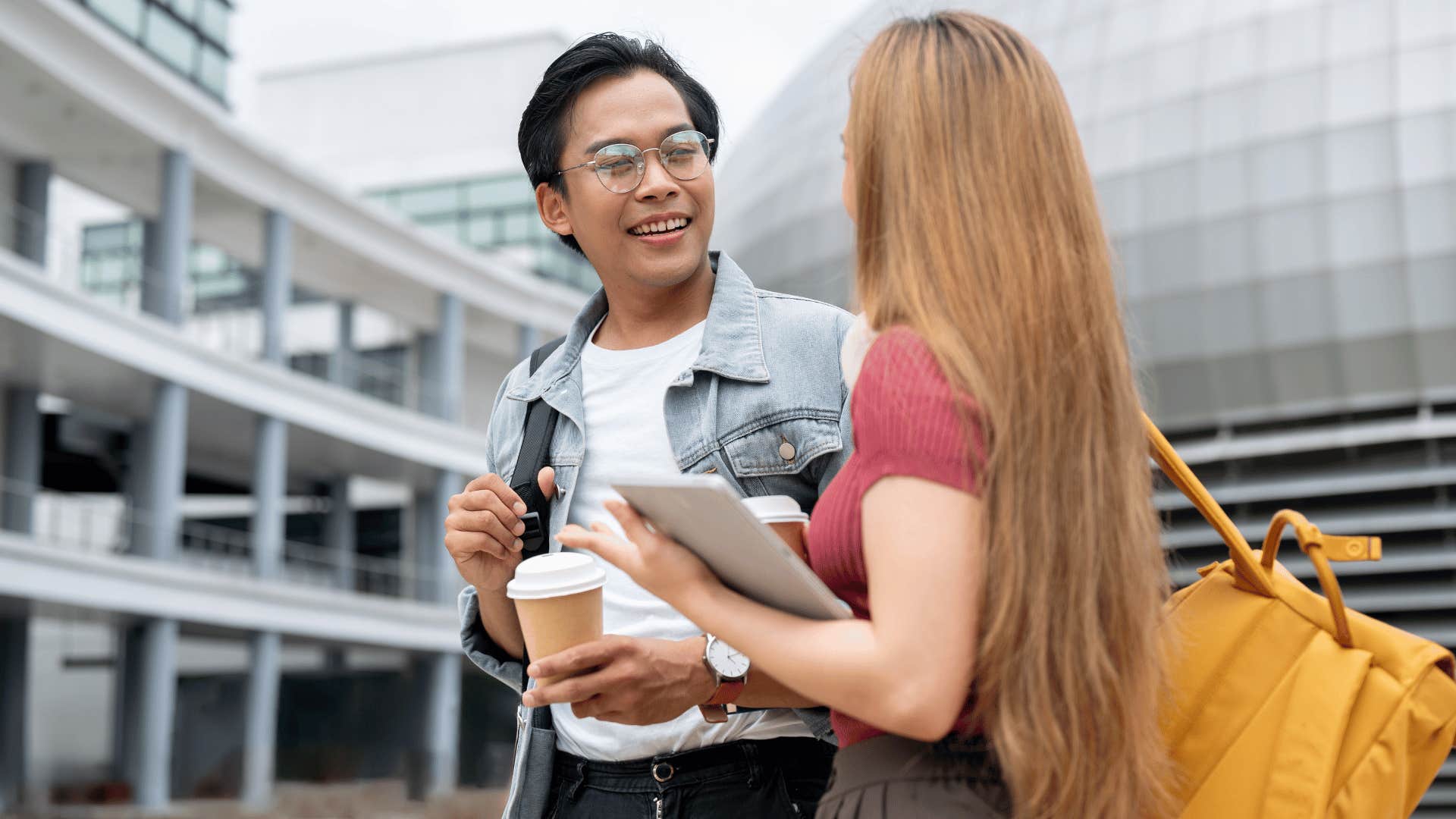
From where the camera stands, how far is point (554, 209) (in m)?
2.64

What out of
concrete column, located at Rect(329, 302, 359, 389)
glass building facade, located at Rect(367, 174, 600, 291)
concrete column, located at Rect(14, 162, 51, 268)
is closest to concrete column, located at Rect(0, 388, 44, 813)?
concrete column, located at Rect(14, 162, 51, 268)

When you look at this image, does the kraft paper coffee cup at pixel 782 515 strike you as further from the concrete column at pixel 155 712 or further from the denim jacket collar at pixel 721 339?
the concrete column at pixel 155 712

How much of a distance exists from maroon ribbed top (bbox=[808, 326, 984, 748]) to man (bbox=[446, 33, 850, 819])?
51cm

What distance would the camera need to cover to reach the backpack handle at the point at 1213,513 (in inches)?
68.3

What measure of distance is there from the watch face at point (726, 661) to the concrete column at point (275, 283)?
20670mm

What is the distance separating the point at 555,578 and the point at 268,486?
68.0ft

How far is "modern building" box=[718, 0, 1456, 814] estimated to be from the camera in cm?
1811

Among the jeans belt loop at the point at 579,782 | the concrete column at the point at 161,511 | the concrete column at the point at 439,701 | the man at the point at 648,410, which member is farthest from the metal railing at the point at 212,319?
the jeans belt loop at the point at 579,782

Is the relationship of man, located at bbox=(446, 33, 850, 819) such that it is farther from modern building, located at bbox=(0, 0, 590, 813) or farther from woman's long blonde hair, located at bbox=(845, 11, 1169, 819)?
modern building, located at bbox=(0, 0, 590, 813)

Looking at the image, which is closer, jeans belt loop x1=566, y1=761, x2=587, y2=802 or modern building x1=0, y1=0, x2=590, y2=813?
jeans belt loop x1=566, y1=761, x2=587, y2=802

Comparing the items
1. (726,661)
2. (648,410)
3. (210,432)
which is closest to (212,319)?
(210,432)

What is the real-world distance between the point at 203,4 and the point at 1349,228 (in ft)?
58.4

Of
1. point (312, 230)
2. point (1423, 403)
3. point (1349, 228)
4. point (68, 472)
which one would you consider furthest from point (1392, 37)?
point (68, 472)

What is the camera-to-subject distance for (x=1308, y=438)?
18.8 metres
